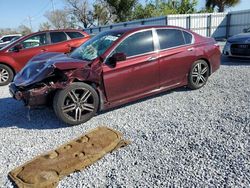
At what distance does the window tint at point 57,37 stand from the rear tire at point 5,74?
5.50 feet

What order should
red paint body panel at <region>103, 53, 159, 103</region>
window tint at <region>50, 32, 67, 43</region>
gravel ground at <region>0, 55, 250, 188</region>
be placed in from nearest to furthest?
1. gravel ground at <region>0, 55, 250, 188</region>
2. red paint body panel at <region>103, 53, 159, 103</region>
3. window tint at <region>50, 32, 67, 43</region>

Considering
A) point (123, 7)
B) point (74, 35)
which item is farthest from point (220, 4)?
point (74, 35)

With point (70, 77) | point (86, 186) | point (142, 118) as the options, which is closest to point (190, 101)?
point (142, 118)

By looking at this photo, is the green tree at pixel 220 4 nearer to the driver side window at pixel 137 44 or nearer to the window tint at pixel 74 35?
the window tint at pixel 74 35

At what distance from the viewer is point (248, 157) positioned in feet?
9.73

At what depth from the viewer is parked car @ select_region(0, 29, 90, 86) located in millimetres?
7645

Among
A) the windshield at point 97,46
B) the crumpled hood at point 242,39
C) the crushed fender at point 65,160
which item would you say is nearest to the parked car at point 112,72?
the windshield at point 97,46

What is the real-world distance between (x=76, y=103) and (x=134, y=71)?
46.5 inches

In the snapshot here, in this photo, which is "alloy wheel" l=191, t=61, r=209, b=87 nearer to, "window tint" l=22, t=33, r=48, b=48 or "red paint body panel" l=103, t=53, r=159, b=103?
"red paint body panel" l=103, t=53, r=159, b=103

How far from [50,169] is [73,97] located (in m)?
1.36

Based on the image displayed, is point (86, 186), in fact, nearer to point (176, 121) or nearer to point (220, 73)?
point (176, 121)

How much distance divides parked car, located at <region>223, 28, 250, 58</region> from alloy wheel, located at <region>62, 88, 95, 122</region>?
5.69 m

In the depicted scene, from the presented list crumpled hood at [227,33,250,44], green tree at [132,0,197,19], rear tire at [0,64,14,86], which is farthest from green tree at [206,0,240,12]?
rear tire at [0,64,14,86]

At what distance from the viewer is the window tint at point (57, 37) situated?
8.41 metres
